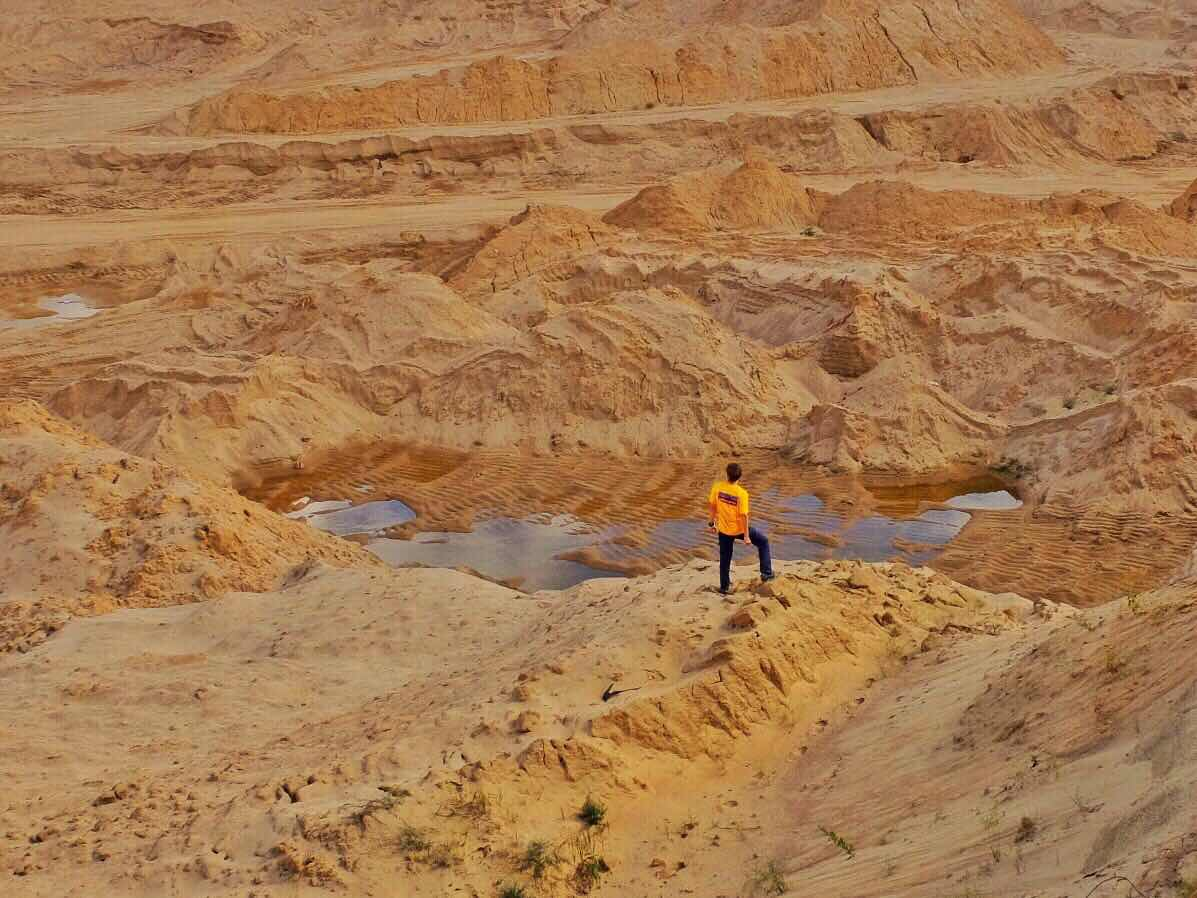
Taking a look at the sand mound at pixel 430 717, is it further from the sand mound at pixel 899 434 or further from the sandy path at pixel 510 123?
the sandy path at pixel 510 123

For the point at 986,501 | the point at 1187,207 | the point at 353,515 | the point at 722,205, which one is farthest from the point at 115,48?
the point at 986,501

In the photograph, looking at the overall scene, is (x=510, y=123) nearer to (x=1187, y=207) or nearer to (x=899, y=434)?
(x=1187, y=207)

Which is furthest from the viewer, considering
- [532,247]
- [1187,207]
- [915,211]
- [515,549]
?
[1187,207]

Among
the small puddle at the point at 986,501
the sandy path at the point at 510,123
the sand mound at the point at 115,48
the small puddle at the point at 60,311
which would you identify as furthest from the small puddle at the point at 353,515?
the sand mound at the point at 115,48

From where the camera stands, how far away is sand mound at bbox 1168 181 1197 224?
22062 mm

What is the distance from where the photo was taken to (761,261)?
19812mm

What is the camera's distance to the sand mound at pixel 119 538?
10.6 metres

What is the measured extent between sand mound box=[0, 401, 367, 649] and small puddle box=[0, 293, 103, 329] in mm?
11556

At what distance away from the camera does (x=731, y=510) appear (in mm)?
8227

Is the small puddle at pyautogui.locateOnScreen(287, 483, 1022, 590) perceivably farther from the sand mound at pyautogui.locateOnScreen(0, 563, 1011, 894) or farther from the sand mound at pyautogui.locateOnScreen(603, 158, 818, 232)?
the sand mound at pyautogui.locateOnScreen(603, 158, 818, 232)

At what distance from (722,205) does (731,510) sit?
1584 cm

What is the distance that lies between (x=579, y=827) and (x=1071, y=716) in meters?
2.28

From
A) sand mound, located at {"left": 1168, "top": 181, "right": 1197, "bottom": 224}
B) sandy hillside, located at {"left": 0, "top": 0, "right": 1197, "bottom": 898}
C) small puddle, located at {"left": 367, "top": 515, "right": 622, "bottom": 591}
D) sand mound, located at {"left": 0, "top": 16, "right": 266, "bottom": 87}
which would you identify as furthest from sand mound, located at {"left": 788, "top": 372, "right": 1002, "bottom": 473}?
sand mound, located at {"left": 0, "top": 16, "right": 266, "bottom": 87}

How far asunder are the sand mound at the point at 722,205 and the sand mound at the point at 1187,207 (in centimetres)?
596
